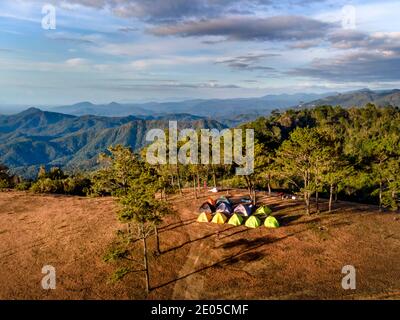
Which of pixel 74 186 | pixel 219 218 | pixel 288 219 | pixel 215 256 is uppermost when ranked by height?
pixel 219 218

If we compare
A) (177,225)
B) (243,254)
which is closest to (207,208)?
(177,225)

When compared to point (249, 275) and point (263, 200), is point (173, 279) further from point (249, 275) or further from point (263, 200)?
point (263, 200)

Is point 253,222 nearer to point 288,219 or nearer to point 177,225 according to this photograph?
point 288,219

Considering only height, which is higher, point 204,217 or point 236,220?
point 204,217

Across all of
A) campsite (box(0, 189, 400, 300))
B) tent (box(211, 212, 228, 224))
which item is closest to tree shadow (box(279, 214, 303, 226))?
campsite (box(0, 189, 400, 300))

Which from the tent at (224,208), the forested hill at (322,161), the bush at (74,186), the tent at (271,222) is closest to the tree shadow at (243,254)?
the tent at (271,222)

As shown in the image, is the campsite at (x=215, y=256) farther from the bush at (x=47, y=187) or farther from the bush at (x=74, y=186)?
the bush at (x=74, y=186)
